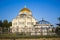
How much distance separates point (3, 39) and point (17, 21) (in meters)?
39.7

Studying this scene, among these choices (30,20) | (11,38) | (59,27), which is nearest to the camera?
(11,38)

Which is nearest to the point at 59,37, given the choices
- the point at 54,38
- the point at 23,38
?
the point at 54,38

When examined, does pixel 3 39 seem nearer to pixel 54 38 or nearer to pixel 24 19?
pixel 54 38

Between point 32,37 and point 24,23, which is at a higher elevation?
point 24,23

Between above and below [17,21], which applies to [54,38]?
below

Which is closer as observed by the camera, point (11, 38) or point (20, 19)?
point (11, 38)

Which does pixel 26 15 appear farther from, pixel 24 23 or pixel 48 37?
pixel 48 37

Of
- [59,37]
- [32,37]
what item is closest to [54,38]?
[59,37]

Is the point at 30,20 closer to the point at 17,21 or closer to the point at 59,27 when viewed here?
the point at 17,21

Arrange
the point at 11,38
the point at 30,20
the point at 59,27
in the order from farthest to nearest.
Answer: the point at 30,20 < the point at 59,27 < the point at 11,38

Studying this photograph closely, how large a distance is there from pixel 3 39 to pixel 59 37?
21.8ft

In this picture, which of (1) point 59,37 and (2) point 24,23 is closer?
(1) point 59,37

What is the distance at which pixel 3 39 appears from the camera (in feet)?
53.7

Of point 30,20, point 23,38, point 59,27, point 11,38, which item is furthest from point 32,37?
point 30,20
